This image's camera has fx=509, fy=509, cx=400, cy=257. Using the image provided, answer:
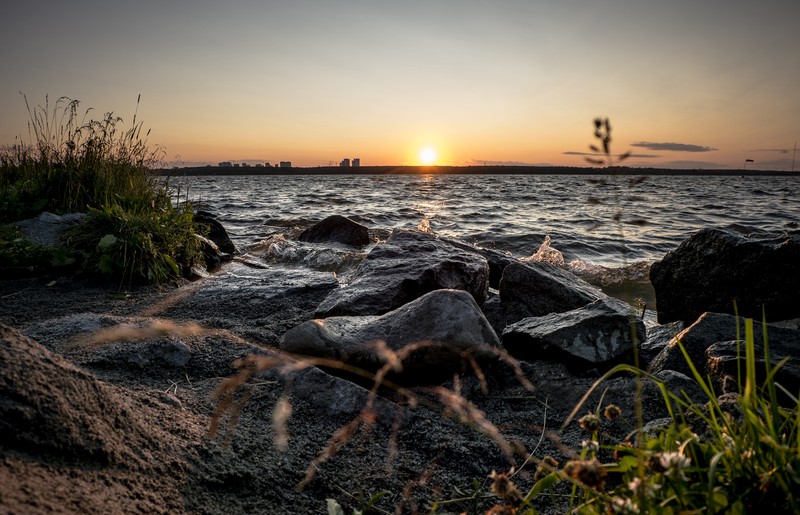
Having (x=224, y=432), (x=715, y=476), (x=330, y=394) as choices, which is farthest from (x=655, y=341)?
(x=224, y=432)

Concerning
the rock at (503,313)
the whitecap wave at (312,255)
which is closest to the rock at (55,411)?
the rock at (503,313)

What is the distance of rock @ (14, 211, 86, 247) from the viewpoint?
5480 millimetres

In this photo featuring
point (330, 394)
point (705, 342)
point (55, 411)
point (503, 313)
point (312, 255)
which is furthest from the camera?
point (312, 255)

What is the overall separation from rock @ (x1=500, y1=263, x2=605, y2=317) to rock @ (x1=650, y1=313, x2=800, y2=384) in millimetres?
1177

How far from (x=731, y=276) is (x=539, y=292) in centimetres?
168

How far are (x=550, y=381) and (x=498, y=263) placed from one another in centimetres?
348

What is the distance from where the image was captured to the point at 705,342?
3125 mm

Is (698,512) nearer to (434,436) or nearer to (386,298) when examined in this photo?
(434,436)

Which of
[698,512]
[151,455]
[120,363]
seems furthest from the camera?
[120,363]

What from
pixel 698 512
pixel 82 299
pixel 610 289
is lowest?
pixel 610 289

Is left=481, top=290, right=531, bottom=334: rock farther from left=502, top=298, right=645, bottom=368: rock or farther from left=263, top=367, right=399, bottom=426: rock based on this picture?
left=263, top=367, right=399, bottom=426: rock

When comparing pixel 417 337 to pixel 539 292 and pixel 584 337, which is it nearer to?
pixel 584 337

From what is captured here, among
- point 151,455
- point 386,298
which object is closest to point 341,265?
point 386,298

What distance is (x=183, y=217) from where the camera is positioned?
235 inches
